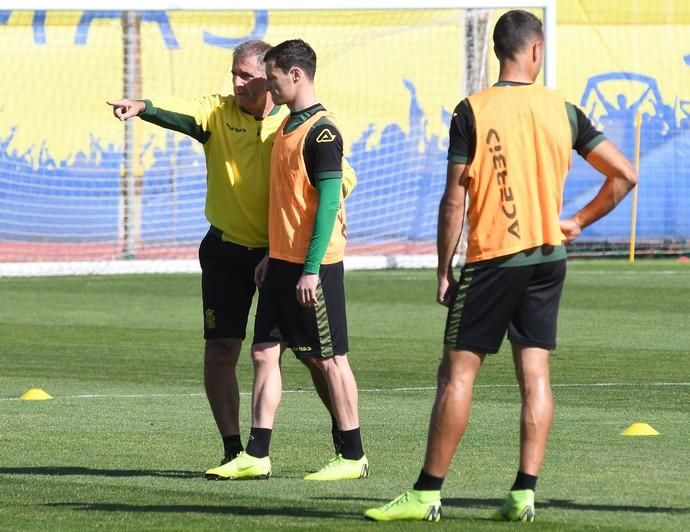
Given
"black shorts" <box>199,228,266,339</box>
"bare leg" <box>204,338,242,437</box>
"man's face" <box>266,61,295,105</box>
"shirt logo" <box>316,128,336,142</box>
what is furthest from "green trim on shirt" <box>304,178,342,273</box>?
"bare leg" <box>204,338,242,437</box>

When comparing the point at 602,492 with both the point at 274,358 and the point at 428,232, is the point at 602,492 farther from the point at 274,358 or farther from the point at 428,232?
the point at 428,232

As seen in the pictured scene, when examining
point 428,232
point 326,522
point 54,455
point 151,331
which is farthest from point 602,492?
point 428,232

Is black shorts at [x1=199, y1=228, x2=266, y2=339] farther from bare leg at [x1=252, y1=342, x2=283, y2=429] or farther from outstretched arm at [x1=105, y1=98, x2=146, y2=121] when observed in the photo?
outstretched arm at [x1=105, y1=98, x2=146, y2=121]

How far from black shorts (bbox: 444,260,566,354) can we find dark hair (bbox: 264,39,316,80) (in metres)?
1.64

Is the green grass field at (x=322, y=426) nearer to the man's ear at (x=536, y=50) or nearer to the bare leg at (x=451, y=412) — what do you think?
the bare leg at (x=451, y=412)

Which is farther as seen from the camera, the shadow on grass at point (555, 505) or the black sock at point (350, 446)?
the black sock at point (350, 446)

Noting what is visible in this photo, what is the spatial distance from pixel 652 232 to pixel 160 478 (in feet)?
67.0

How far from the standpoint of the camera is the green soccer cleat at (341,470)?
7945 mm

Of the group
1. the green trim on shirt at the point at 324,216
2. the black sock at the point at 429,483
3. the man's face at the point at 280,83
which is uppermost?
the man's face at the point at 280,83

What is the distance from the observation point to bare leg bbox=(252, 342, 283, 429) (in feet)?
26.2

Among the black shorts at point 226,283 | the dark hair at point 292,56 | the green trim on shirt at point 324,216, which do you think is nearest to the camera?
the green trim on shirt at point 324,216

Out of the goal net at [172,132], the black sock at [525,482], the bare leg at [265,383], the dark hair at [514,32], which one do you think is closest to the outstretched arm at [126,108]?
the bare leg at [265,383]

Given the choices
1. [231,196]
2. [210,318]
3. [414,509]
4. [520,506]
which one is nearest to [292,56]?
[231,196]

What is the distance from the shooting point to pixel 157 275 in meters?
23.9
